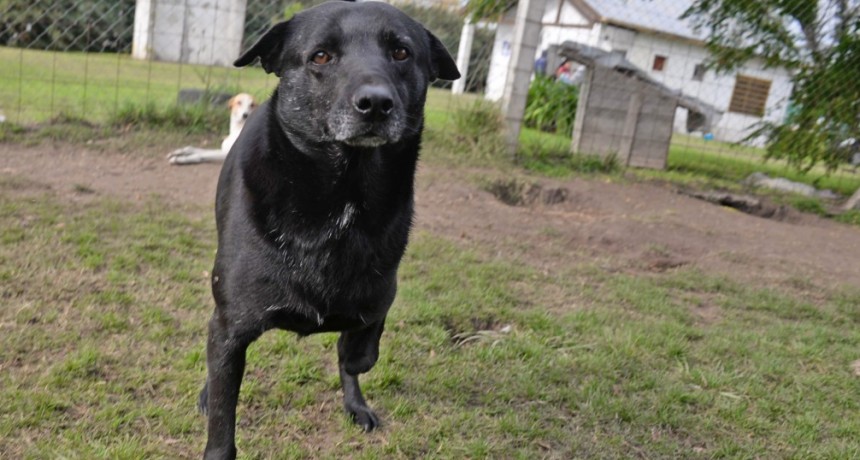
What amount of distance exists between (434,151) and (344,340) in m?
5.07

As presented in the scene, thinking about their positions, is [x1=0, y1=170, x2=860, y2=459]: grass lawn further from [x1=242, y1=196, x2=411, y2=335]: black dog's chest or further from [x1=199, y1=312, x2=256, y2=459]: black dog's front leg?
[x1=242, y1=196, x2=411, y2=335]: black dog's chest

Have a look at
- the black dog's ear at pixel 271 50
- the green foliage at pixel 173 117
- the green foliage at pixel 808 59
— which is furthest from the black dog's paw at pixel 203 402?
the green foliage at pixel 808 59

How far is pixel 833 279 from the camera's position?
15.6 feet

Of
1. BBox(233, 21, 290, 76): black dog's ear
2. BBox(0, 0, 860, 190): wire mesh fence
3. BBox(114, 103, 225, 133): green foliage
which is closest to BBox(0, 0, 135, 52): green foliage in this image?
BBox(0, 0, 860, 190): wire mesh fence

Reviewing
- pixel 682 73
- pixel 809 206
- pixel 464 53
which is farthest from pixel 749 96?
pixel 464 53

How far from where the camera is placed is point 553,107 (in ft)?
37.3

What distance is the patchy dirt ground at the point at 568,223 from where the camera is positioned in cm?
476

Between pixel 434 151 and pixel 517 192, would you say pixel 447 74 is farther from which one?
pixel 434 151

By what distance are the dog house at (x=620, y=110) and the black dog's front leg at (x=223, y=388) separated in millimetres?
6972

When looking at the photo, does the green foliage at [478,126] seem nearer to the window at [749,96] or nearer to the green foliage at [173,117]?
the green foliage at [173,117]

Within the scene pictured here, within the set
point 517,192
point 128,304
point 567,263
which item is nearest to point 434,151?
point 517,192

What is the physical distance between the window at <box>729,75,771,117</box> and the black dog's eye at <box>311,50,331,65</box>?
20.8 m

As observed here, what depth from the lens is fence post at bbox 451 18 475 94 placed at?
8.26m

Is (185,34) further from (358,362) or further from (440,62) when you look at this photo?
(358,362)
